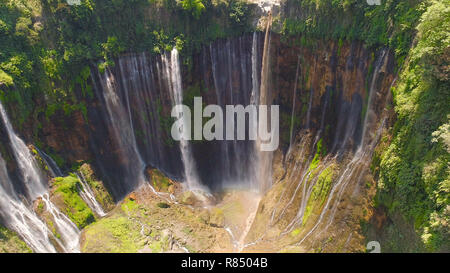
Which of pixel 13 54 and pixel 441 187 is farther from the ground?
pixel 13 54

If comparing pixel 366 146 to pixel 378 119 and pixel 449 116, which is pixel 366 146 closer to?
pixel 378 119

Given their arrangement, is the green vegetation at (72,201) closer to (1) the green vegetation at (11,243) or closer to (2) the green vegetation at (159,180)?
(1) the green vegetation at (11,243)

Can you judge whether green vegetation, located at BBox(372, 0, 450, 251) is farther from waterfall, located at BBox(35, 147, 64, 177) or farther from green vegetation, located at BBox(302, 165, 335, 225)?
waterfall, located at BBox(35, 147, 64, 177)

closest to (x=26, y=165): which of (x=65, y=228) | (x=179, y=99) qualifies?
(x=65, y=228)

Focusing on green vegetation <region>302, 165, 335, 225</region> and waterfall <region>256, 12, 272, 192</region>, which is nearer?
green vegetation <region>302, 165, 335, 225</region>

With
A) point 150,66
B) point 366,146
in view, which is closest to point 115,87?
point 150,66

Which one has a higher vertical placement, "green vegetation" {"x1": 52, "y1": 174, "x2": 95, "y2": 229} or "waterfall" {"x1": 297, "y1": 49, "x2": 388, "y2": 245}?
"waterfall" {"x1": 297, "y1": 49, "x2": 388, "y2": 245}

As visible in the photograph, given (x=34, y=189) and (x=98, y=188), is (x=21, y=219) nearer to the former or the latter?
(x=34, y=189)

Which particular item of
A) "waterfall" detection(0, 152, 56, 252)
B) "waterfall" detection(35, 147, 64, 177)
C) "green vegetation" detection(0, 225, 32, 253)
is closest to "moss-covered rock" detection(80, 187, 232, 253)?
"waterfall" detection(0, 152, 56, 252)
